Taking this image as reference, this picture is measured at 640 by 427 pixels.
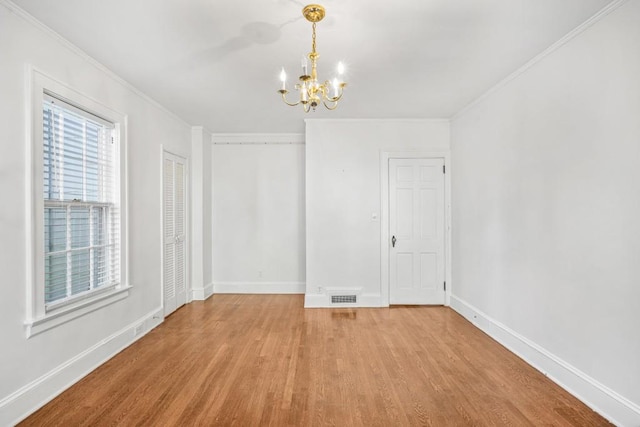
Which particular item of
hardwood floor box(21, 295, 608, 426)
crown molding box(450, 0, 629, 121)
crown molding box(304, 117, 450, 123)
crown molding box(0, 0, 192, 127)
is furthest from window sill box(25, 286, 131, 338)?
crown molding box(450, 0, 629, 121)

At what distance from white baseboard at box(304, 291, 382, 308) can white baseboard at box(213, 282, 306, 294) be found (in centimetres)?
86

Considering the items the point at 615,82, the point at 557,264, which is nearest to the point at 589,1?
the point at 615,82

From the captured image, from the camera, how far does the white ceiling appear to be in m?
2.16

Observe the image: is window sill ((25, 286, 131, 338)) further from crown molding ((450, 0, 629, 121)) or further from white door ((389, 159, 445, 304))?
crown molding ((450, 0, 629, 121))

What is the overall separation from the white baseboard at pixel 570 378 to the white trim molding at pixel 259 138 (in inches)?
150

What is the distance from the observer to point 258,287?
18.4 ft

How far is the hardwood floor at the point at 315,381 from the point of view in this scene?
221 centimetres

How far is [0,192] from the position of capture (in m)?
2.08

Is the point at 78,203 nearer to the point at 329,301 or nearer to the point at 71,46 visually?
the point at 71,46

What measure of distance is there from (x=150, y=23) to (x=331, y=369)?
3.04 meters

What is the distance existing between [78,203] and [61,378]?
1.36 metres

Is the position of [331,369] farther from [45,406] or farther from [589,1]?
[589,1]

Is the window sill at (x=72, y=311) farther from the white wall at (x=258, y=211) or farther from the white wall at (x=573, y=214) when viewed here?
Answer: the white wall at (x=573, y=214)

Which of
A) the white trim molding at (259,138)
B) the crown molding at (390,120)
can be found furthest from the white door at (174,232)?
the crown molding at (390,120)
